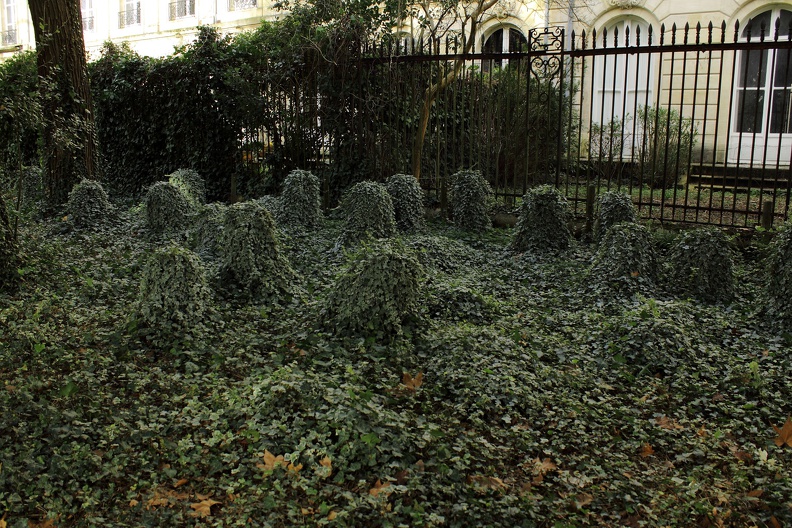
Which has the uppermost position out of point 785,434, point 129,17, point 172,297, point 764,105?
point 129,17

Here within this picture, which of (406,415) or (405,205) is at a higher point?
(405,205)

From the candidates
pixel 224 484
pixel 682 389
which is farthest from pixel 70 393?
pixel 682 389

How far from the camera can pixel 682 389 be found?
4.36m

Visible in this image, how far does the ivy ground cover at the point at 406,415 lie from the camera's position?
3.19 m

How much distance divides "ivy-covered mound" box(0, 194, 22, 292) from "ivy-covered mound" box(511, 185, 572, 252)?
16.9ft

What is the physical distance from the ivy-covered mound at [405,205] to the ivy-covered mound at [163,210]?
105 inches

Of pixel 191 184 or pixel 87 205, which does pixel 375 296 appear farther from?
pixel 191 184

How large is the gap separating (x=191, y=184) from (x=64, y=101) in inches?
80.4

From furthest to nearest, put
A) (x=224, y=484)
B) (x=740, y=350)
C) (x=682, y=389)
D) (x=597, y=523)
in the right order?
(x=740, y=350)
(x=682, y=389)
(x=224, y=484)
(x=597, y=523)

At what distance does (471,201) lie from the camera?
8648mm

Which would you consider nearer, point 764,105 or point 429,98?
point 429,98

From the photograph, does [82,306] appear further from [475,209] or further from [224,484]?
[475,209]

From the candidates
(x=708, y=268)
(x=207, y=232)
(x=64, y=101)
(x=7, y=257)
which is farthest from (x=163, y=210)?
(x=708, y=268)

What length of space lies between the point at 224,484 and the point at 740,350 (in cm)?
381
